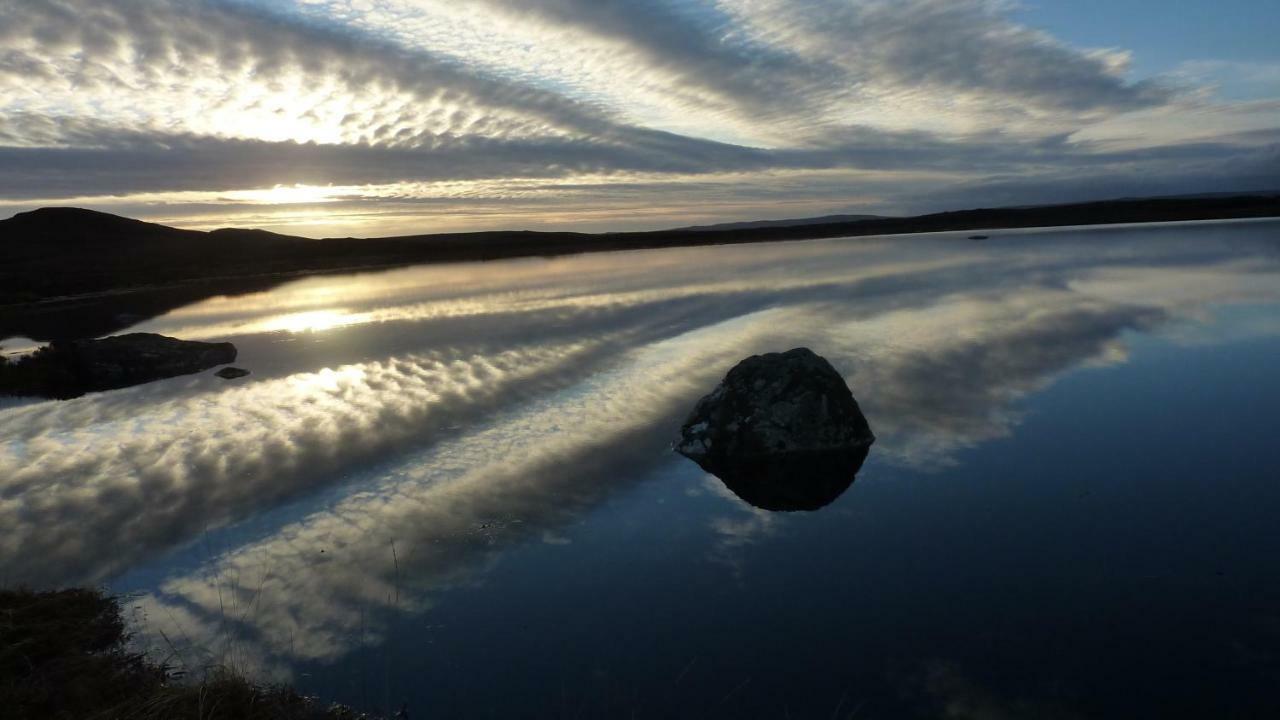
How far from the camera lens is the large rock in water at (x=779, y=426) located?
992cm

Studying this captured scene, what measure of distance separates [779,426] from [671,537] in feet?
11.8

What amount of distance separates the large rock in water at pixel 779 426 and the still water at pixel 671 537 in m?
0.50

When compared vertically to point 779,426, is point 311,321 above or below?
below

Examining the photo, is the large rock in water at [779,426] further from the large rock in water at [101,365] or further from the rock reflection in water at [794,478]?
the large rock in water at [101,365]

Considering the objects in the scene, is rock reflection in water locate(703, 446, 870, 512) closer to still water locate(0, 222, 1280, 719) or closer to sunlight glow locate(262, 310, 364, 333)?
still water locate(0, 222, 1280, 719)

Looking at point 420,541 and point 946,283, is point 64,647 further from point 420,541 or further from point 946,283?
point 946,283

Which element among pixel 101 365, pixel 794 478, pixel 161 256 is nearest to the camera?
pixel 794 478

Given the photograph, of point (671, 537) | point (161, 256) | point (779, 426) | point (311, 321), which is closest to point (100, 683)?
point (671, 537)

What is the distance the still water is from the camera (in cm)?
514

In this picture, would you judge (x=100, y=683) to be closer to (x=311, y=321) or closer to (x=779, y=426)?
(x=779, y=426)

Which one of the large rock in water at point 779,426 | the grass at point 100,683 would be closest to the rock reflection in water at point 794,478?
the large rock in water at point 779,426

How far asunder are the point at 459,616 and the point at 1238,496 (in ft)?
29.8

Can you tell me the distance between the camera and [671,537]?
764cm

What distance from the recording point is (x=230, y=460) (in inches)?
427
